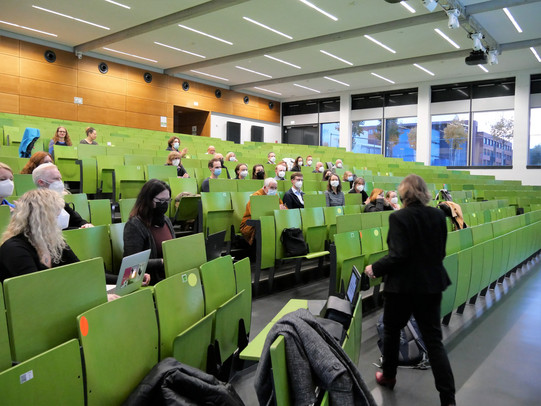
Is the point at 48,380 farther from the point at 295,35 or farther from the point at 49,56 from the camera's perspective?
the point at 49,56

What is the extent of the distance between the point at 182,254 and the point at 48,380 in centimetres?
110

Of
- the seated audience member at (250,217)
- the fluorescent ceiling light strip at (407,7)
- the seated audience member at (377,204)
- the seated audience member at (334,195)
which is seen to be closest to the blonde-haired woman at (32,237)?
the seated audience member at (250,217)

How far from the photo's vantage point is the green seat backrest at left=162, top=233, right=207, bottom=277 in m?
2.04

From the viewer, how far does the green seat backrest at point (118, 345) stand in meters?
1.26

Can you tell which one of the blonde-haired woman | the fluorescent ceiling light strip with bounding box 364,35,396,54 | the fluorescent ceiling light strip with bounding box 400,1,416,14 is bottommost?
the blonde-haired woman

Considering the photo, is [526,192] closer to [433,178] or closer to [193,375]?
[433,178]

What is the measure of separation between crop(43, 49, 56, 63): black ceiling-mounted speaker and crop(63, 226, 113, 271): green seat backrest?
34.7 feet

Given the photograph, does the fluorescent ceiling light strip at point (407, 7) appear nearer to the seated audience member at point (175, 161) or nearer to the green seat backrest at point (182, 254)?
the seated audience member at point (175, 161)

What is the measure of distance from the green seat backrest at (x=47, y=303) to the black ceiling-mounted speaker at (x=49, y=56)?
455 inches

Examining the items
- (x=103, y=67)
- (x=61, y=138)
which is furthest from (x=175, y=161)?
(x=103, y=67)

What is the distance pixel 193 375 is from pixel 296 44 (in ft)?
33.5

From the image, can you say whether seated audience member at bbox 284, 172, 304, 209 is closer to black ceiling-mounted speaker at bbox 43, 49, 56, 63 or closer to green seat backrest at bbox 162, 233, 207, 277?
green seat backrest at bbox 162, 233, 207, 277

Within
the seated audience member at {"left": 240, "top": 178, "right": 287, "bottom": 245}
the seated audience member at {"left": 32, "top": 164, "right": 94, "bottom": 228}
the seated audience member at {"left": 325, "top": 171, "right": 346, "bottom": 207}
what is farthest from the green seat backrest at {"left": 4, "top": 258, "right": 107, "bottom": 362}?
the seated audience member at {"left": 325, "top": 171, "right": 346, "bottom": 207}

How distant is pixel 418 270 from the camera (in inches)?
78.1
